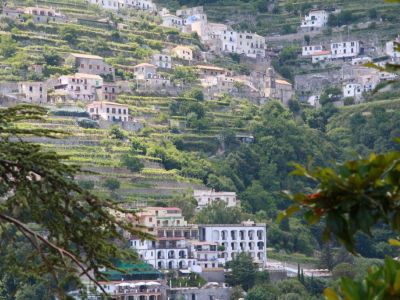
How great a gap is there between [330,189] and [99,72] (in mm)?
103226

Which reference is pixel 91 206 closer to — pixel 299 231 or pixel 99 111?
pixel 299 231

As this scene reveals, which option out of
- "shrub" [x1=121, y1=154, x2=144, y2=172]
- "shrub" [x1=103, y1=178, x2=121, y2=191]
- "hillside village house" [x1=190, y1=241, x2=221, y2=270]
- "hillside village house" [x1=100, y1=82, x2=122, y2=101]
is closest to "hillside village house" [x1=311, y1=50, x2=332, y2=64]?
"hillside village house" [x1=100, y1=82, x2=122, y2=101]

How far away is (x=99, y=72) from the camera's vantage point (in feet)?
362

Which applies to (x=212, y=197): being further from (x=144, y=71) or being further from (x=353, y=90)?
(x=353, y=90)

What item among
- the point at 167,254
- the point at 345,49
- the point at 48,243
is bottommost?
the point at 167,254

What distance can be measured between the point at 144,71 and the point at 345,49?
2343 centimetres

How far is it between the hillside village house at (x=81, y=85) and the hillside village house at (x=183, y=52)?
14.3 meters

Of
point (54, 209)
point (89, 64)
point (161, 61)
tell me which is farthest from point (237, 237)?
point (54, 209)

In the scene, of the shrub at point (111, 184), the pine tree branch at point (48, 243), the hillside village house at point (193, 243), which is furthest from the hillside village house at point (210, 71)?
the pine tree branch at point (48, 243)

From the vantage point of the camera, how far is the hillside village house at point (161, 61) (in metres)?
116

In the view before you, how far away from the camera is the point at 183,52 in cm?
12062

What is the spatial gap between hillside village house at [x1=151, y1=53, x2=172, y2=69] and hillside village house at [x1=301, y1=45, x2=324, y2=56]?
16828 millimetres

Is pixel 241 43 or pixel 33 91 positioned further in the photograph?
pixel 241 43

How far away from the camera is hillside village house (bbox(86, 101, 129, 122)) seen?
101000 mm
